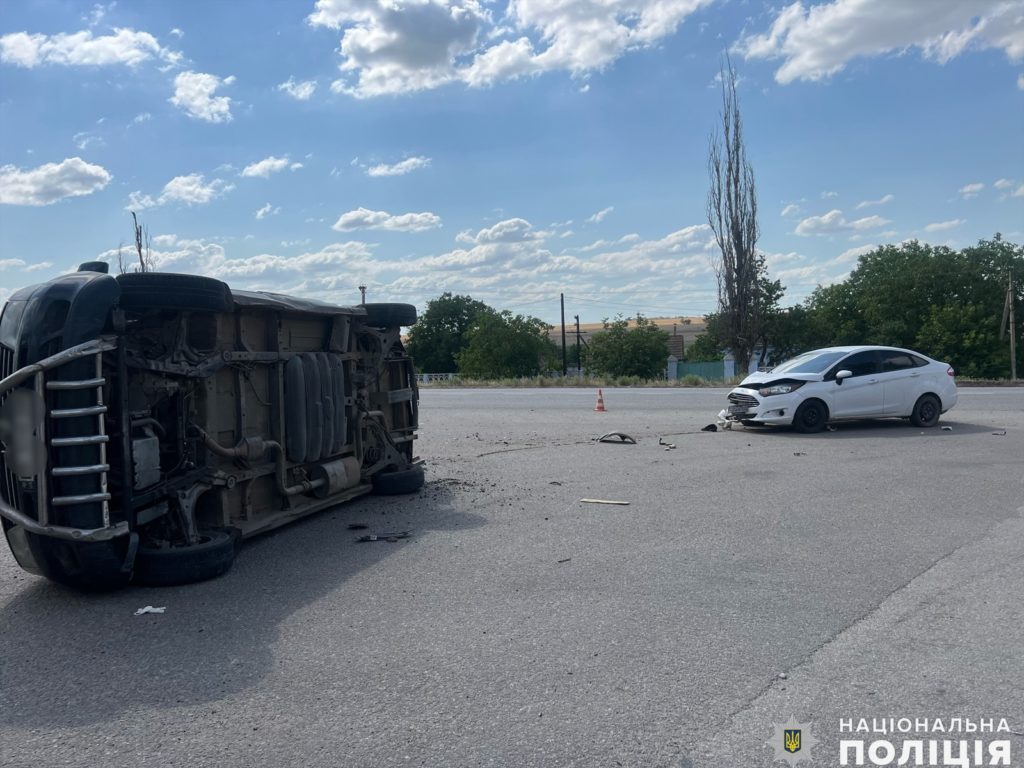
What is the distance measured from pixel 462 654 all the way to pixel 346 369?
4892 mm

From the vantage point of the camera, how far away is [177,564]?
6.18 m

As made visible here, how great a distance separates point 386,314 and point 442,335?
84.5m

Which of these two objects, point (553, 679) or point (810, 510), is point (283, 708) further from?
point (810, 510)

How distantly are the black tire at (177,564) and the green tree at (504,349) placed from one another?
66.3m

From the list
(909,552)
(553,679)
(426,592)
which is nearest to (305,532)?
(426,592)

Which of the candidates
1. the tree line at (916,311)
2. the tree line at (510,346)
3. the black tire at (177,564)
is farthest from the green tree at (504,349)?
the black tire at (177,564)

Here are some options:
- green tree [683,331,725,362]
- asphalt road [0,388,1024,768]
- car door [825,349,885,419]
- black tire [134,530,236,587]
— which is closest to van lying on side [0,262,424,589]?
black tire [134,530,236,587]

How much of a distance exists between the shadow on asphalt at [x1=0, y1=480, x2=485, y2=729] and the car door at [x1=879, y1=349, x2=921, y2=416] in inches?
427

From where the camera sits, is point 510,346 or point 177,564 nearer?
point 177,564

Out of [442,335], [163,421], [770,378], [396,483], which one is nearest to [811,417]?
[770,378]

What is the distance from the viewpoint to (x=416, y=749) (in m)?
3.68

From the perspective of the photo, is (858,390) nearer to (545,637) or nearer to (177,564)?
(545,637)

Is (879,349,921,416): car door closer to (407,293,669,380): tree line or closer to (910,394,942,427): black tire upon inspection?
(910,394,942,427): black tire

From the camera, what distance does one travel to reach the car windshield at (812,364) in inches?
613
